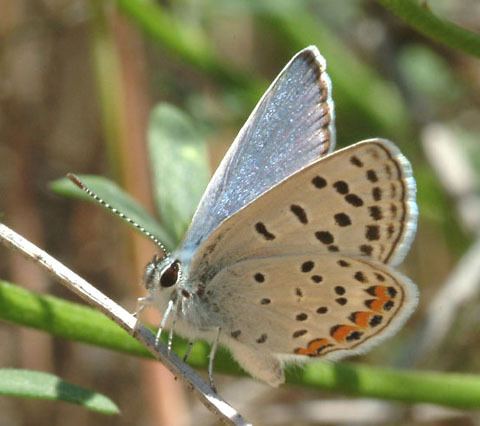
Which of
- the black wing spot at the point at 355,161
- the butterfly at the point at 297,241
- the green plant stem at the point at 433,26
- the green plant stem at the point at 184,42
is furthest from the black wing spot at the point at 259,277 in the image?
the green plant stem at the point at 184,42

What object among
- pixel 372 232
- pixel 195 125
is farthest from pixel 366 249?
pixel 195 125

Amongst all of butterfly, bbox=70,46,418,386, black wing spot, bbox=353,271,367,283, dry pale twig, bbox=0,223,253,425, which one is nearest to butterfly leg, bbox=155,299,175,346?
butterfly, bbox=70,46,418,386

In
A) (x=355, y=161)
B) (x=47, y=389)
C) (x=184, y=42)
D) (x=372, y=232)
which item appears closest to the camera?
(x=47, y=389)

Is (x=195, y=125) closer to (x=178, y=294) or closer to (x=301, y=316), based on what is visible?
(x=178, y=294)

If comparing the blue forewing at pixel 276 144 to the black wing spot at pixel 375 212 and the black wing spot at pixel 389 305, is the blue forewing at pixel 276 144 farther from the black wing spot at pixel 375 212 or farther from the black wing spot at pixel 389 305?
the black wing spot at pixel 389 305

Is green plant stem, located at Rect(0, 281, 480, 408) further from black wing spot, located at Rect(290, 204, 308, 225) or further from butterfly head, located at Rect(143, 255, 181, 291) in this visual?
black wing spot, located at Rect(290, 204, 308, 225)

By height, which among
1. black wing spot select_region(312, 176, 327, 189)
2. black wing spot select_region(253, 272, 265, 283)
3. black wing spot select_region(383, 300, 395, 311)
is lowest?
black wing spot select_region(383, 300, 395, 311)
